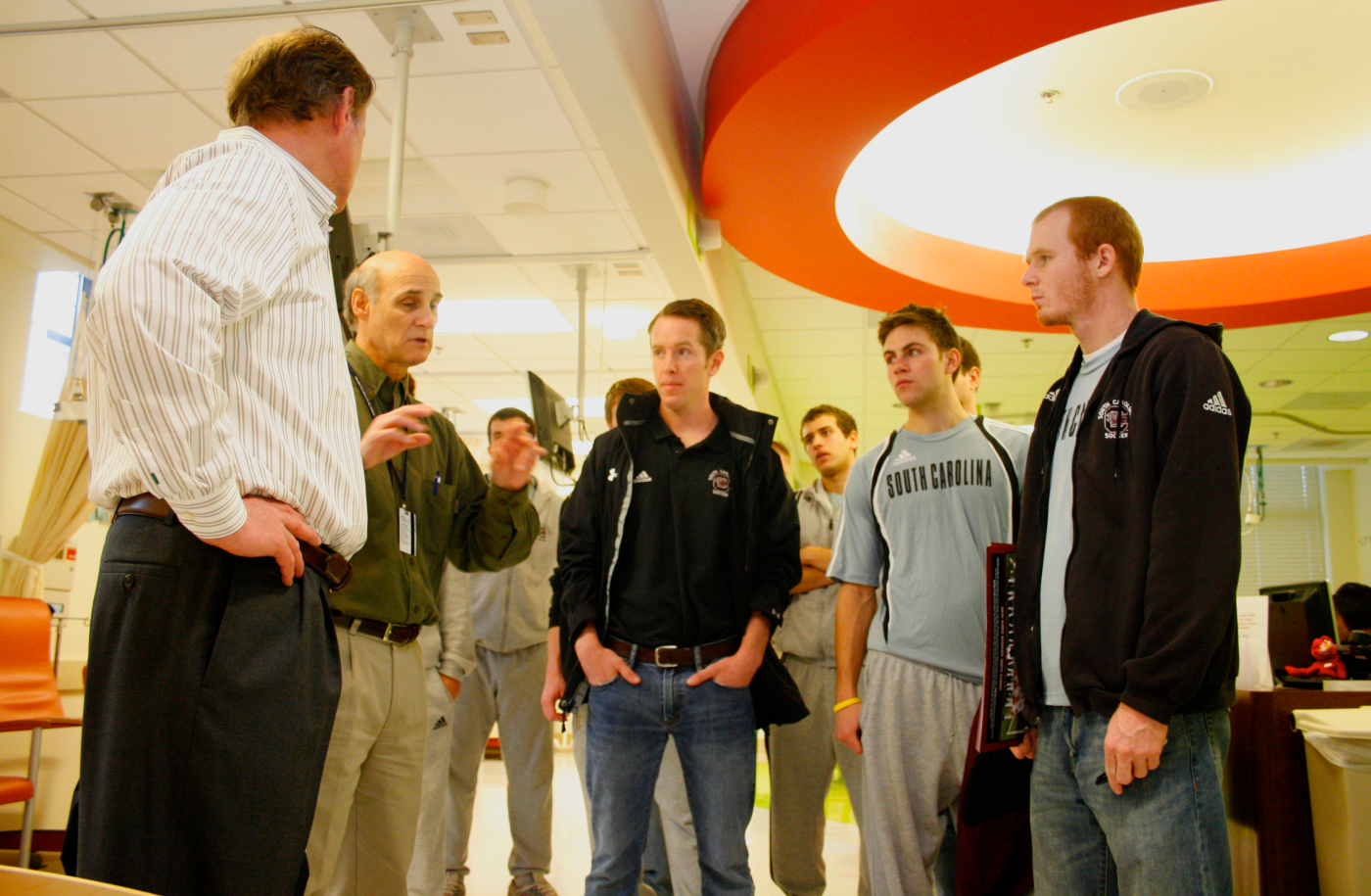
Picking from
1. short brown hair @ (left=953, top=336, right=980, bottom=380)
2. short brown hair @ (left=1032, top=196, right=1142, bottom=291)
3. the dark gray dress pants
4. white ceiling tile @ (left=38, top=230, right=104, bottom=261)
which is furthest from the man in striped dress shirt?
white ceiling tile @ (left=38, top=230, right=104, bottom=261)

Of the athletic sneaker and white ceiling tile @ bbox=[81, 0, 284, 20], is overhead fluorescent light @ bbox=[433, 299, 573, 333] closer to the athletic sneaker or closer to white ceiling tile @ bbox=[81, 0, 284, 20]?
white ceiling tile @ bbox=[81, 0, 284, 20]

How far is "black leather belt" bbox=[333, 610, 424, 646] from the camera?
66.6 inches

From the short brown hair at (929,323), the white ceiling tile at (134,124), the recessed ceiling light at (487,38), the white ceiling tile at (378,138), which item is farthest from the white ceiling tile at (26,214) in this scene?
the short brown hair at (929,323)

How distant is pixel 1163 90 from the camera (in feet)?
14.6

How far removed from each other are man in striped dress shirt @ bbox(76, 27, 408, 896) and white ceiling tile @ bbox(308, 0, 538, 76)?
8.28 ft

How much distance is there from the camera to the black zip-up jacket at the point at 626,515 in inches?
83.4

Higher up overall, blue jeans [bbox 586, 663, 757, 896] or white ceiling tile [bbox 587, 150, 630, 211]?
white ceiling tile [bbox 587, 150, 630, 211]

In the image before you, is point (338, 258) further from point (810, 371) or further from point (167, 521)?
point (810, 371)

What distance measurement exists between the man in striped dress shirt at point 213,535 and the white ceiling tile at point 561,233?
405cm

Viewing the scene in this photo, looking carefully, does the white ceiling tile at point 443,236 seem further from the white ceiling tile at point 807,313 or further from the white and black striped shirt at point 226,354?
the white and black striped shirt at point 226,354

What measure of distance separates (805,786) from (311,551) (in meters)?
2.10

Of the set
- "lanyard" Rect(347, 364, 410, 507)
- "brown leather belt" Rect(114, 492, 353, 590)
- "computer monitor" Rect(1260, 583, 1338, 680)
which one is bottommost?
"computer monitor" Rect(1260, 583, 1338, 680)

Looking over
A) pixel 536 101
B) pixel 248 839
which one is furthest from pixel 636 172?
pixel 248 839

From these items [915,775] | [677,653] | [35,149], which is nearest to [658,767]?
[677,653]
